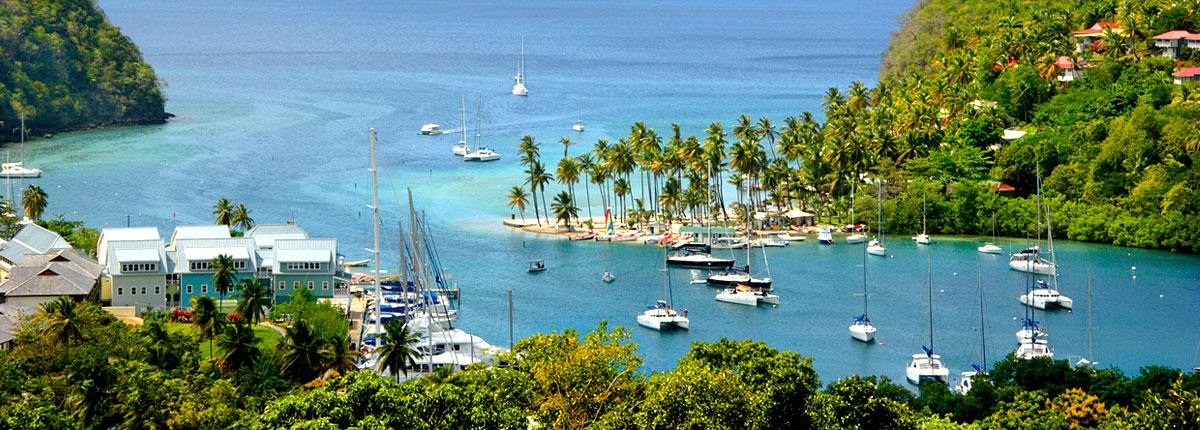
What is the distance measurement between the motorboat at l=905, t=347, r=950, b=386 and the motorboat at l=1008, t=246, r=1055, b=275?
1914 cm

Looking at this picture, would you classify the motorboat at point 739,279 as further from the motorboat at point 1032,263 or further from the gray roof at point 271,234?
the gray roof at point 271,234

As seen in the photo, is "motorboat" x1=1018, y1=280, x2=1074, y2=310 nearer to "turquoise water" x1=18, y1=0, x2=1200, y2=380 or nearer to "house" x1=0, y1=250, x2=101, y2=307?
"turquoise water" x1=18, y1=0, x2=1200, y2=380

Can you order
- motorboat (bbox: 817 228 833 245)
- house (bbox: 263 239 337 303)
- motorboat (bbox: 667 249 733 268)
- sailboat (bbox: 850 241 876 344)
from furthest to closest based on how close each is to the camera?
motorboat (bbox: 817 228 833 245) → motorboat (bbox: 667 249 733 268) → house (bbox: 263 239 337 303) → sailboat (bbox: 850 241 876 344)

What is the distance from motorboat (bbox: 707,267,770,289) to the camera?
85875 millimetres

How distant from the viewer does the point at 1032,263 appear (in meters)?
88.1

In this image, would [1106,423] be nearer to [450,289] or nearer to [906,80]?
[450,289]

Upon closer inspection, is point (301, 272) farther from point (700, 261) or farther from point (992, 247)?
point (992, 247)

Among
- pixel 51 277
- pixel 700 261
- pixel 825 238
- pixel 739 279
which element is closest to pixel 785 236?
pixel 825 238

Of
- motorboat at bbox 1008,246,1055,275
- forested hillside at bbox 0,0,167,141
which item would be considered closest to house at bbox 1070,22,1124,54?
motorboat at bbox 1008,246,1055,275

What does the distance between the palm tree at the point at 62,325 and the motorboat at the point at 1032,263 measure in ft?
183

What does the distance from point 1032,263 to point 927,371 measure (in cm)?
2357

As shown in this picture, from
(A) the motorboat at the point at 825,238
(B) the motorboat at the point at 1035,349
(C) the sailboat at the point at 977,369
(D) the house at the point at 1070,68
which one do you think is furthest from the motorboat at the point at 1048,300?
(D) the house at the point at 1070,68

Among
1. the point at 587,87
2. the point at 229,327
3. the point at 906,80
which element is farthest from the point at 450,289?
the point at 587,87

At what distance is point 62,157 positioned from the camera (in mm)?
135875
